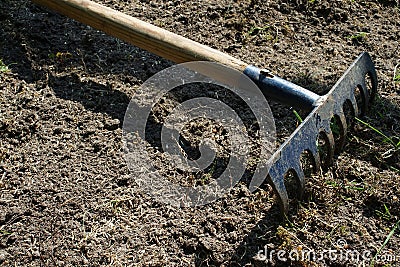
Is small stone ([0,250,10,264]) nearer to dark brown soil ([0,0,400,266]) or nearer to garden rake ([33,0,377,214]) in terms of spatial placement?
dark brown soil ([0,0,400,266])

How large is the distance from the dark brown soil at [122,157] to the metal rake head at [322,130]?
13 centimetres

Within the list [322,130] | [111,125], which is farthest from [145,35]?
[322,130]

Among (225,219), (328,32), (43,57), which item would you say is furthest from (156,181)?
(328,32)

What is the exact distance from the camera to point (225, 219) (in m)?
2.85

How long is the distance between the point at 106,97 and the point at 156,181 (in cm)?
82

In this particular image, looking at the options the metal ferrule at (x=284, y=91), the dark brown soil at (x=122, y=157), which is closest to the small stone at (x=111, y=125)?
the dark brown soil at (x=122, y=157)

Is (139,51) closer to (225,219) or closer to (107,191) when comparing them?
A: (107,191)

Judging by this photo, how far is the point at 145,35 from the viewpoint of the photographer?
334 centimetres

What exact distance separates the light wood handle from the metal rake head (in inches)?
20.5

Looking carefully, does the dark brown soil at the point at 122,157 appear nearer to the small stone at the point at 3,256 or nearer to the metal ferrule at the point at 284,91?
the small stone at the point at 3,256

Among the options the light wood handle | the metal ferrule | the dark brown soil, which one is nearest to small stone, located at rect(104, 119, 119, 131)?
the dark brown soil

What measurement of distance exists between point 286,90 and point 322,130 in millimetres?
284

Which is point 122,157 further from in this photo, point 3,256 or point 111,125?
point 3,256

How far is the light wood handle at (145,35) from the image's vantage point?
3168 mm
